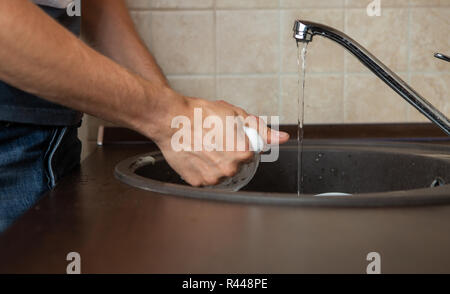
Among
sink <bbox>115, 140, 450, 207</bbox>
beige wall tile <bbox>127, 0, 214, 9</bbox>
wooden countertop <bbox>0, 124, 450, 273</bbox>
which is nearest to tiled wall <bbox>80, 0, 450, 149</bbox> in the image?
beige wall tile <bbox>127, 0, 214, 9</bbox>

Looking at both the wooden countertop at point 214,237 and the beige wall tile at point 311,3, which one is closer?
the wooden countertop at point 214,237

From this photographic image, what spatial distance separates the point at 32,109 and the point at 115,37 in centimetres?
28

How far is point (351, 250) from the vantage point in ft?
1.66

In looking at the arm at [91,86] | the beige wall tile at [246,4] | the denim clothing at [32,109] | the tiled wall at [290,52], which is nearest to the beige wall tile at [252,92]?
the tiled wall at [290,52]

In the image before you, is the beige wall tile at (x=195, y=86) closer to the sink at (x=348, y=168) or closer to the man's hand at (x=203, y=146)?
the sink at (x=348, y=168)

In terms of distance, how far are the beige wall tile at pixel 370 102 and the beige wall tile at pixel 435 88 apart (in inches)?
1.5

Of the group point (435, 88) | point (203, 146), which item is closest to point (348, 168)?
point (435, 88)

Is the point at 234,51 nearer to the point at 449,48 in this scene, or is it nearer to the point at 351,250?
the point at 449,48

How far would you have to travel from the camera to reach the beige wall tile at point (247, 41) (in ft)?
4.38

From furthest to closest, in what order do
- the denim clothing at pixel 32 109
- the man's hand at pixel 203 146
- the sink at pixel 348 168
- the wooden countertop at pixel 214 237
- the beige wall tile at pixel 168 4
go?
the beige wall tile at pixel 168 4 → the sink at pixel 348 168 → the denim clothing at pixel 32 109 → the man's hand at pixel 203 146 → the wooden countertop at pixel 214 237

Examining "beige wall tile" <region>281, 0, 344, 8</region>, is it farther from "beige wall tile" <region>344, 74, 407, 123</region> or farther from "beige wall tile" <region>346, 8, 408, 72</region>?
"beige wall tile" <region>344, 74, 407, 123</region>

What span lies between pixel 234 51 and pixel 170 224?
81 cm

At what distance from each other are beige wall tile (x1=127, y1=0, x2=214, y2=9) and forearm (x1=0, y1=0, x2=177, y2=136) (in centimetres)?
60
